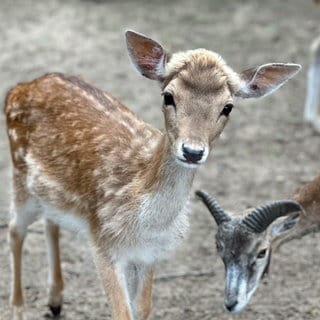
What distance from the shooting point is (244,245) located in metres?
6.38

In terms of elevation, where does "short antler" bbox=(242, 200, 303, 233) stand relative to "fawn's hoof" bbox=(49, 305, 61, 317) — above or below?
above

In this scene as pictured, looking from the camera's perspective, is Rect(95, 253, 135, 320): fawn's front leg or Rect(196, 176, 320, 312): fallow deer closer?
Rect(95, 253, 135, 320): fawn's front leg

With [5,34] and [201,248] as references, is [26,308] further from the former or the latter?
[5,34]

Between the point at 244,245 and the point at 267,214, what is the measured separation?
0.79 feet

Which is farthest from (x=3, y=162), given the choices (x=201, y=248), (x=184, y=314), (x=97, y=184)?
(x=97, y=184)

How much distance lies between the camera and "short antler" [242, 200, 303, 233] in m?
6.31

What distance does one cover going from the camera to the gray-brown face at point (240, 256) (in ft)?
20.8

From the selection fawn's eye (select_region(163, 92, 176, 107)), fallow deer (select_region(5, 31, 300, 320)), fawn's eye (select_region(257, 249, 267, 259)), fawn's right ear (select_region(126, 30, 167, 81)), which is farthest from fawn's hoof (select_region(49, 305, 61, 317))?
Result: fawn's eye (select_region(163, 92, 176, 107))

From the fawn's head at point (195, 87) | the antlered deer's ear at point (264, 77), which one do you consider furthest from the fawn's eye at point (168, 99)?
the antlered deer's ear at point (264, 77)

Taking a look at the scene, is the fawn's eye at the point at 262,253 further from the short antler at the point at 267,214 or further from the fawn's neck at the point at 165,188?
the fawn's neck at the point at 165,188

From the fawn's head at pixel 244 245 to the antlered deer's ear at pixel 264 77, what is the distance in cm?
95

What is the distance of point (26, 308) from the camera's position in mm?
6879

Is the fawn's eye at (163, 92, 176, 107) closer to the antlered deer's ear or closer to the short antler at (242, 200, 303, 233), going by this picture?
the antlered deer's ear

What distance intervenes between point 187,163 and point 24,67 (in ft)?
22.0
